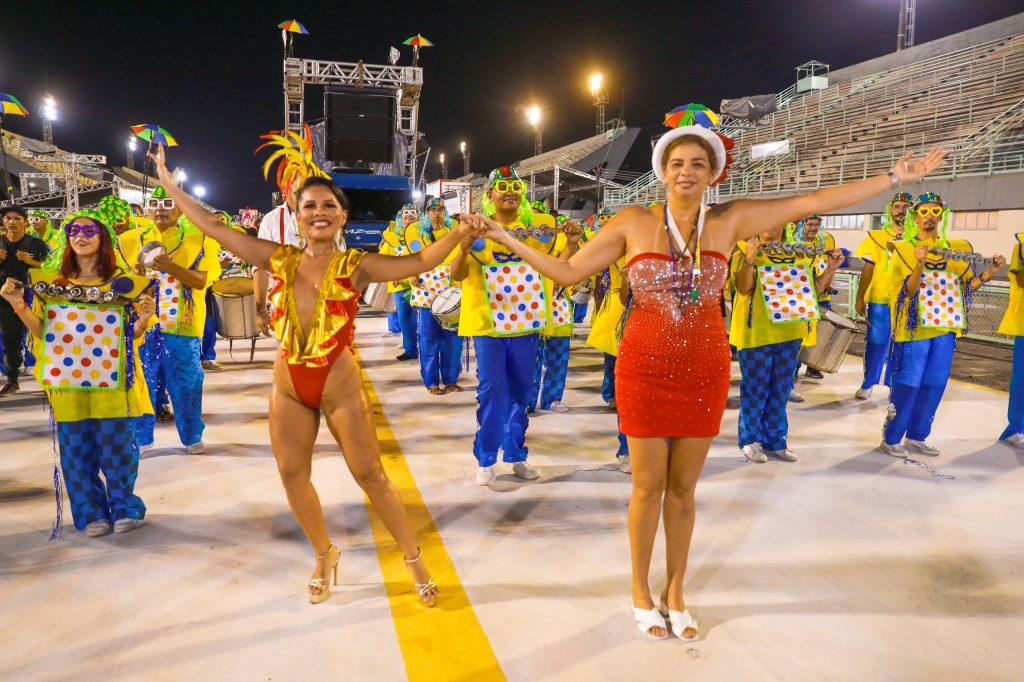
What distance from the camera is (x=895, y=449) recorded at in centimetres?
536

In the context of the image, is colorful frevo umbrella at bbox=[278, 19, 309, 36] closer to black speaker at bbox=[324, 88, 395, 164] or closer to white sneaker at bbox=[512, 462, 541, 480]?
black speaker at bbox=[324, 88, 395, 164]

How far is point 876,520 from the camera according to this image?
407 cm

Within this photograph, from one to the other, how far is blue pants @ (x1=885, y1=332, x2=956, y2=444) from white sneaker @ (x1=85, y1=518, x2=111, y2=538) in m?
A: 5.57

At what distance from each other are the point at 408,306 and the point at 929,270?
20.5ft

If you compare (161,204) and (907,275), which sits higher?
(161,204)

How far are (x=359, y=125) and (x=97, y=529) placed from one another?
686 inches

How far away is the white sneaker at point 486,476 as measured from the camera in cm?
464

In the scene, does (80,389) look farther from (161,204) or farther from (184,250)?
(161,204)

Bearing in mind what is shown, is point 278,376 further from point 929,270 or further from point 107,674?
point 929,270

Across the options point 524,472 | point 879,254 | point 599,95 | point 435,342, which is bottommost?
point 524,472

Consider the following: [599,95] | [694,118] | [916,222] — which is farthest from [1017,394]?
[599,95]

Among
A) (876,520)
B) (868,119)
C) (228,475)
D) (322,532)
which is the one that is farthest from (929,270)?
(868,119)

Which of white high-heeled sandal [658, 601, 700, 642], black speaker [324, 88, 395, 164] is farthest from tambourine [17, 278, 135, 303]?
black speaker [324, 88, 395, 164]

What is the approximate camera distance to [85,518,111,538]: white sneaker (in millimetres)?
3820
